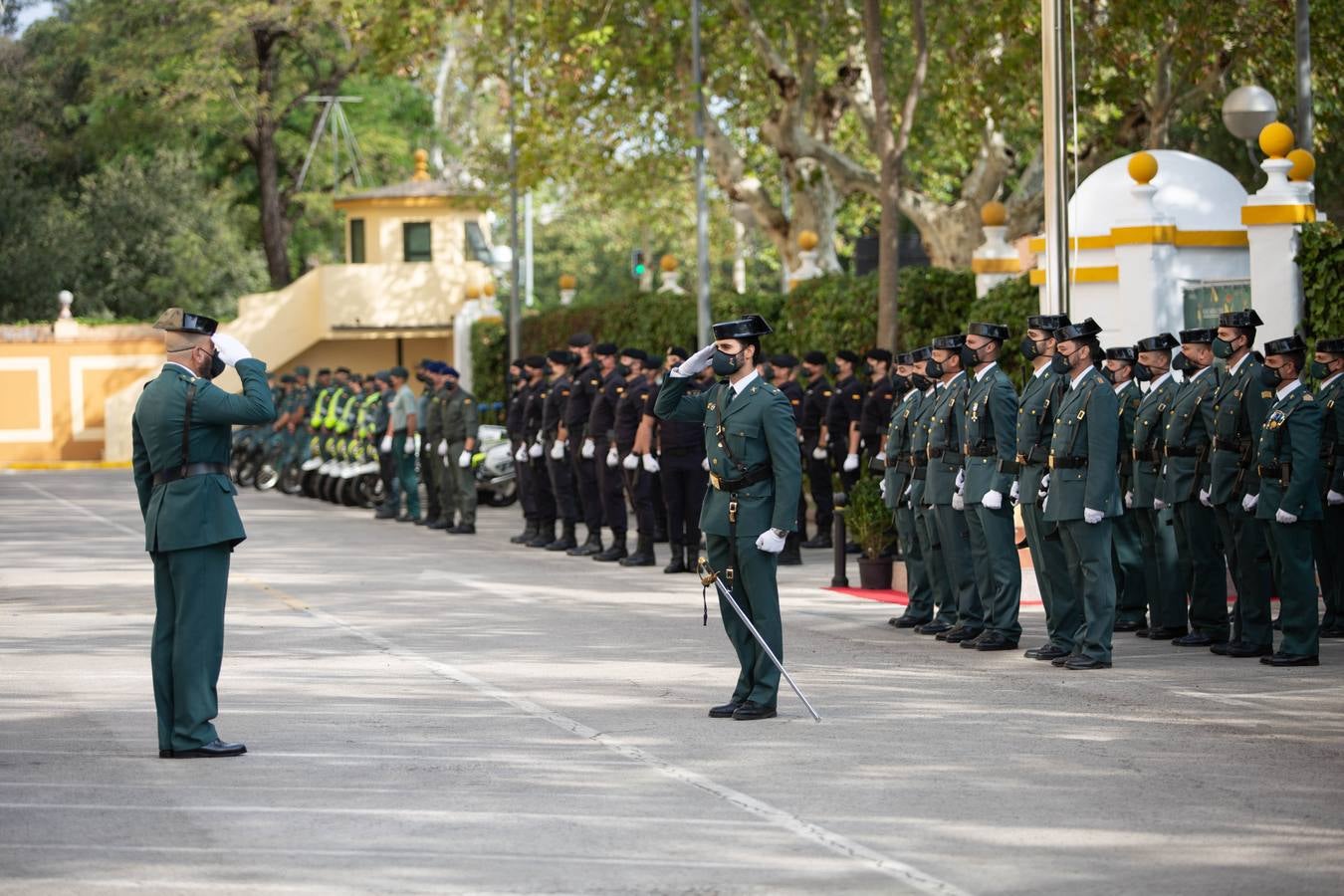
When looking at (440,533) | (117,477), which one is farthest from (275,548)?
(117,477)

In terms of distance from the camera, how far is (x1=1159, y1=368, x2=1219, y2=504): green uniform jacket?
42.9ft

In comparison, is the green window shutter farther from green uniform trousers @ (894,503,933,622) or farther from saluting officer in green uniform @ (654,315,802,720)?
saluting officer in green uniform @ (654,315,802,720)

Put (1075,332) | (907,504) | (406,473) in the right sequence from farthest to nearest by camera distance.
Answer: (406,473) < (907,504) < (1075,332)

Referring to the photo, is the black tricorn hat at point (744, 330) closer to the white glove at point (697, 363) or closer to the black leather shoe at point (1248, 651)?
the white glove at point (697, 363)

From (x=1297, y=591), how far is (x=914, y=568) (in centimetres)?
312

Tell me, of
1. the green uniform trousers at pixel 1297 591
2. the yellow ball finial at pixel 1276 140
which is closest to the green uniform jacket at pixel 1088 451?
the green uniform trousers at pixel 1297 591

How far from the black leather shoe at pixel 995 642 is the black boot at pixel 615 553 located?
7.60 meters

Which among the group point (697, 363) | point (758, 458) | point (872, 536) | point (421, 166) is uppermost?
point (421, 166)

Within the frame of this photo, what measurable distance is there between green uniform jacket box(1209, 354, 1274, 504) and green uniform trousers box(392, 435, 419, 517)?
14806mm

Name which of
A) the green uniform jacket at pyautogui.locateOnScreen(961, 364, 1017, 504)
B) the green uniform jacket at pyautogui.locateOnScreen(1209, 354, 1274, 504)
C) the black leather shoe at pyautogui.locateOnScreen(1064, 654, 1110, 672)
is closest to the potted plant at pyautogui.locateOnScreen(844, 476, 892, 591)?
the green uniform jacket at pyautogui.locateOnScreen(961, 364, 1017, 504)

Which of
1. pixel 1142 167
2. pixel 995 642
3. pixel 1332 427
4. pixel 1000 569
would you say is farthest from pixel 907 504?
pixel 1142 167

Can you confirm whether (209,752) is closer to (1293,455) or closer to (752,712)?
(752,712)

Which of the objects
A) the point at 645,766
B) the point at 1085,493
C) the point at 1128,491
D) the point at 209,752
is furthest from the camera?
the point at 1128,491

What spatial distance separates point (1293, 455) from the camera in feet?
39.8
